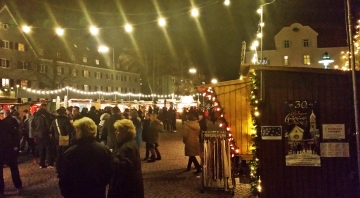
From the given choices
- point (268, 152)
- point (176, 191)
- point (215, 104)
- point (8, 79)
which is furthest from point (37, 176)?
point (8, 79)

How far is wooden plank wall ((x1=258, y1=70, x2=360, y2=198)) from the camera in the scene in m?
7.28

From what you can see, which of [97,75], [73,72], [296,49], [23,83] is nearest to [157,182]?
[296,49]

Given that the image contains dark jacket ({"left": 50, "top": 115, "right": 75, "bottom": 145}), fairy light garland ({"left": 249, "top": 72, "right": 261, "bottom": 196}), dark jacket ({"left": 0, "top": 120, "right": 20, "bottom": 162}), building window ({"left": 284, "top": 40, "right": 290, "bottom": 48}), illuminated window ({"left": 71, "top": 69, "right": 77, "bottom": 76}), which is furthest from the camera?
illuminated window ({"left": 71, "top": 69, "right": 77, "bottom": 76})

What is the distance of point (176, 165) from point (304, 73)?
254 inches

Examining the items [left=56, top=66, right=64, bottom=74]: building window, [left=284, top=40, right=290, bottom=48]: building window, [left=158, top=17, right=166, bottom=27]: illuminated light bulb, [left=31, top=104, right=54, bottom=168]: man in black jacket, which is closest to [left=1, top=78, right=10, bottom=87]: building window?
[left=56, top=66, right=64, bottom=74]: building window

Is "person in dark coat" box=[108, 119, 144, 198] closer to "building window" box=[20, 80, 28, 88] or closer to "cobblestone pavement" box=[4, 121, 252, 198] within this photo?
"cobblestone pavement" box=[4, 121, 252, 198]

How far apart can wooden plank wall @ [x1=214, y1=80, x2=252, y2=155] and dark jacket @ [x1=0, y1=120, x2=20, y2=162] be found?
535 centimetres

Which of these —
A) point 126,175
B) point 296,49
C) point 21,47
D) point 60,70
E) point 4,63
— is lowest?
point 126,175

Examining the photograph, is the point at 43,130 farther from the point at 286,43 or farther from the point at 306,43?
the point at 306,43

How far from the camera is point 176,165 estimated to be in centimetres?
1268

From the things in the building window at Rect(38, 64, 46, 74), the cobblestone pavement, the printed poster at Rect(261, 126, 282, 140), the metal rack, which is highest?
the building window at Rect(38, 64, 46, 74)

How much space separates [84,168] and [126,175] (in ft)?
2.19

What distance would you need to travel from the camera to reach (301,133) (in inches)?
288

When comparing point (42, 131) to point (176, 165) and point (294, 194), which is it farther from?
point (294, 194)
